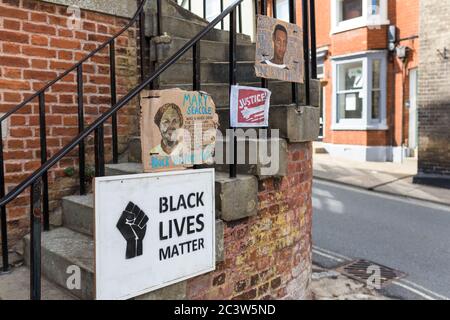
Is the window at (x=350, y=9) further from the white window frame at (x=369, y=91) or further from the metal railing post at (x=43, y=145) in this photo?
the metal railing post at (x=43, y=145)

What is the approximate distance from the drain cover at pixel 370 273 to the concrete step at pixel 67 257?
8.93 ft

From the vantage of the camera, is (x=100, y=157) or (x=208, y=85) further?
(x=208, y=85)

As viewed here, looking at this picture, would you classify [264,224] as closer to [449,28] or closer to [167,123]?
[167,123]

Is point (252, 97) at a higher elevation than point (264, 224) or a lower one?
higher

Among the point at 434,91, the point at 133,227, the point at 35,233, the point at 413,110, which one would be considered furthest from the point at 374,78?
the point at 35,233

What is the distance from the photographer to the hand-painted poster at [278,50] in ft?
9.57

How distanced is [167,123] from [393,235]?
14.3 ft

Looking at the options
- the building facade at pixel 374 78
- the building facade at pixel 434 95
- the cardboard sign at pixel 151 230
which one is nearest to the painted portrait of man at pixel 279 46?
the cardboard sign at pixel 151 230

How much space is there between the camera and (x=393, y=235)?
18.4 feet

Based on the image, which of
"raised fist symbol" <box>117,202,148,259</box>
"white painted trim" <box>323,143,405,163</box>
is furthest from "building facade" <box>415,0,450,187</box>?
"raised fist symbol" <box>117,202,148,259</box>

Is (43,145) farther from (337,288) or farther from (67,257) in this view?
(337,288)

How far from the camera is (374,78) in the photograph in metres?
13.0

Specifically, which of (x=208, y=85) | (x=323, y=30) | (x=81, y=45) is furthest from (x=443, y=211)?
(x=323, y=30)

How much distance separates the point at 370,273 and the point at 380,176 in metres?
5.91
